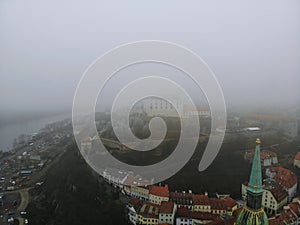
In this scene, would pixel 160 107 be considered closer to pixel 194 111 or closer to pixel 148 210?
pixel 194 111

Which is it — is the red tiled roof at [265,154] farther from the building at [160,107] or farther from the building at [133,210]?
Answer: the building at [133,210]

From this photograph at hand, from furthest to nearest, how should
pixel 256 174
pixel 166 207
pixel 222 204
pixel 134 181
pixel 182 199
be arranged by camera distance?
pixel 134 181, pixel 182 199, pixel 222 204, pixel 166 207, pixel 256 174

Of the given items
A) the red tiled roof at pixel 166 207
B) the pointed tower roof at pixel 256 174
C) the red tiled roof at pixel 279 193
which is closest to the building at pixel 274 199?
the red tiled roof at pixel 279 193

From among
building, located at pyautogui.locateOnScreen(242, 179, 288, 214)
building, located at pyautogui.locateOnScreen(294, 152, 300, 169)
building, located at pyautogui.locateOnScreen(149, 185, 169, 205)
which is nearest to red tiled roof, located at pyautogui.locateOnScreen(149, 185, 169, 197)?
building, located at pyautogui.locateOnScreen(149, 185, 169, 205)

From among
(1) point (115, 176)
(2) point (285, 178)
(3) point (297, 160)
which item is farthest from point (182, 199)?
(3) point (297, 160)

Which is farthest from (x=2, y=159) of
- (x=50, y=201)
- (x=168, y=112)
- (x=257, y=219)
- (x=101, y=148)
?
(x=257, y=219)

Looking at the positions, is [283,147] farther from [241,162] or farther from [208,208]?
[208,208]

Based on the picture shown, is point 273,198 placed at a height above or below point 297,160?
below
